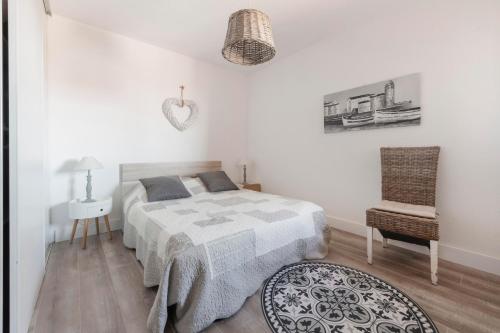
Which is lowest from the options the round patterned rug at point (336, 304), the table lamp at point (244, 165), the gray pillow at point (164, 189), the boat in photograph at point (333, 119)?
the round patterned rug at point (336, 304)

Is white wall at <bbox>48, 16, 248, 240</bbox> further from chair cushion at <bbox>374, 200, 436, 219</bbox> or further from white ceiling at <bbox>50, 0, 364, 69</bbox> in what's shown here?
chair cushion at <bbox>374, 200, 436, 219</bbox>

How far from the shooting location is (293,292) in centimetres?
170

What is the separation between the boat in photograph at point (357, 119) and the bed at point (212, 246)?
1.27 metres

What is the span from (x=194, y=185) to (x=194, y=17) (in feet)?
6.70

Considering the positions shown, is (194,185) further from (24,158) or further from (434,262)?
(434,262)

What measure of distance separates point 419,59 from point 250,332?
2.89 metres

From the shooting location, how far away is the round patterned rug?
1.37m

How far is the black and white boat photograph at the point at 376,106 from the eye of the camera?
93.9 inches

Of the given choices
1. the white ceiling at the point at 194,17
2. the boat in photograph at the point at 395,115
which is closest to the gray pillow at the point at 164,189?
the white ceiling at the point at 194,17

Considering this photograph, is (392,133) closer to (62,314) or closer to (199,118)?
(199,118)

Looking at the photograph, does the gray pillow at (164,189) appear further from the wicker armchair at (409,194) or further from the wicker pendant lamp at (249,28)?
the wicker armchair at (409,194)

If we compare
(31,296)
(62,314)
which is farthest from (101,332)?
(31,296)

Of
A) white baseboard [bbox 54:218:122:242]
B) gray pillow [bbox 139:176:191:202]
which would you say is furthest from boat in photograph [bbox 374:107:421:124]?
white baseboard [bbox 54:218:122:242]

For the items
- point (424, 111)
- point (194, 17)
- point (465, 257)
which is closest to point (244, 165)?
point (194, 17)
